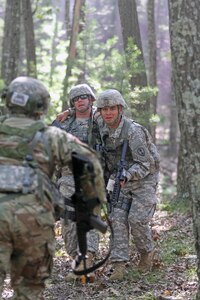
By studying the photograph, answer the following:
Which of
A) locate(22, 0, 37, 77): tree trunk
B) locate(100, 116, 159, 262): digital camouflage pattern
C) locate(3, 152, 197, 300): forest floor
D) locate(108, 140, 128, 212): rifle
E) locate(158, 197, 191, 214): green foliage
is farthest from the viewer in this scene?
locate(22, 0, 37, 77): tree trunk

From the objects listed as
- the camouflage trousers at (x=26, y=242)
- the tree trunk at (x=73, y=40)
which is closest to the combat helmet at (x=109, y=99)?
the camouflage trousers at (x=26, y=242)

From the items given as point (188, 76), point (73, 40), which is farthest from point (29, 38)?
point (188, 76)

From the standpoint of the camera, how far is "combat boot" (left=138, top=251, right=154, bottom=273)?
7148 mm

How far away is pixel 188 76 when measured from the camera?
16.1 ft

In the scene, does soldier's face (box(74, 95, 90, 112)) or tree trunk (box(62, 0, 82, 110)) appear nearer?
soldier's face (box(74, 95, 90, 112))

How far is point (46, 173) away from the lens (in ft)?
14.7

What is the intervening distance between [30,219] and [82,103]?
11.0 feet

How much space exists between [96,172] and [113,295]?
90.4 inches

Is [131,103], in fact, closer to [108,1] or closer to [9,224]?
[9,224]

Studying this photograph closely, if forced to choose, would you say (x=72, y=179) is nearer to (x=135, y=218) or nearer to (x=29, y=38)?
(x=135, y=218)

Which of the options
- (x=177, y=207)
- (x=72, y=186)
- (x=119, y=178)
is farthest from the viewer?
(x=177, y=207)

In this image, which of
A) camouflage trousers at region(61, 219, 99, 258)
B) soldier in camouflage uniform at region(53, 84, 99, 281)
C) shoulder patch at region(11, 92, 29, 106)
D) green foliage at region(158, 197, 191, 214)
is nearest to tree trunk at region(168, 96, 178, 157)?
green foliage at region(158, 197, 191, 214)

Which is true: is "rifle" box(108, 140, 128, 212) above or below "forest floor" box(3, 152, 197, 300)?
above

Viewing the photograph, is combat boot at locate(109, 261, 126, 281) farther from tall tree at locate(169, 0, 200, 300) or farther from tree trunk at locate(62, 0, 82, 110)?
tree trunk at locate(62, 0, 82, 110)
